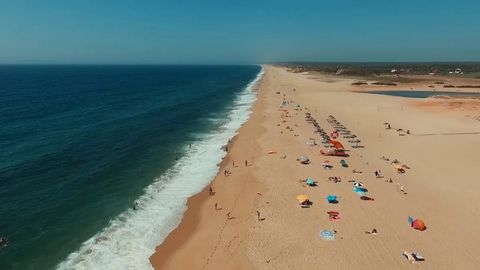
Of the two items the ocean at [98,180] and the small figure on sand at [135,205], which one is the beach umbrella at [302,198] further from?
the small figure on sand at [135,205]

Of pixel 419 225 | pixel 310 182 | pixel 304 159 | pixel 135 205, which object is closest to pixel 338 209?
pixel 310 182

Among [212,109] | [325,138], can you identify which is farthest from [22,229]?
[212,109]

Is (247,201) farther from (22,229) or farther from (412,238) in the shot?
(22,229)

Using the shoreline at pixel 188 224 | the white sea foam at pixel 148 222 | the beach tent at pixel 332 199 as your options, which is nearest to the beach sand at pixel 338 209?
the shoreline at pixel 188 224

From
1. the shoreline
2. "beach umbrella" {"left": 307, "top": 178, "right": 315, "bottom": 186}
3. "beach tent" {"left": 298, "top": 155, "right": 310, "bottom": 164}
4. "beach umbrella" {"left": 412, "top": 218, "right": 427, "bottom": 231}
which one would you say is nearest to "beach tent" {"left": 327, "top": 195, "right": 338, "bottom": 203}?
"beach umbrella" {"left": 307, "top": 178, "right": 315, "bottom": 186}

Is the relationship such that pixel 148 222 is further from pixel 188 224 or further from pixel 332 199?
pixel 332 199
